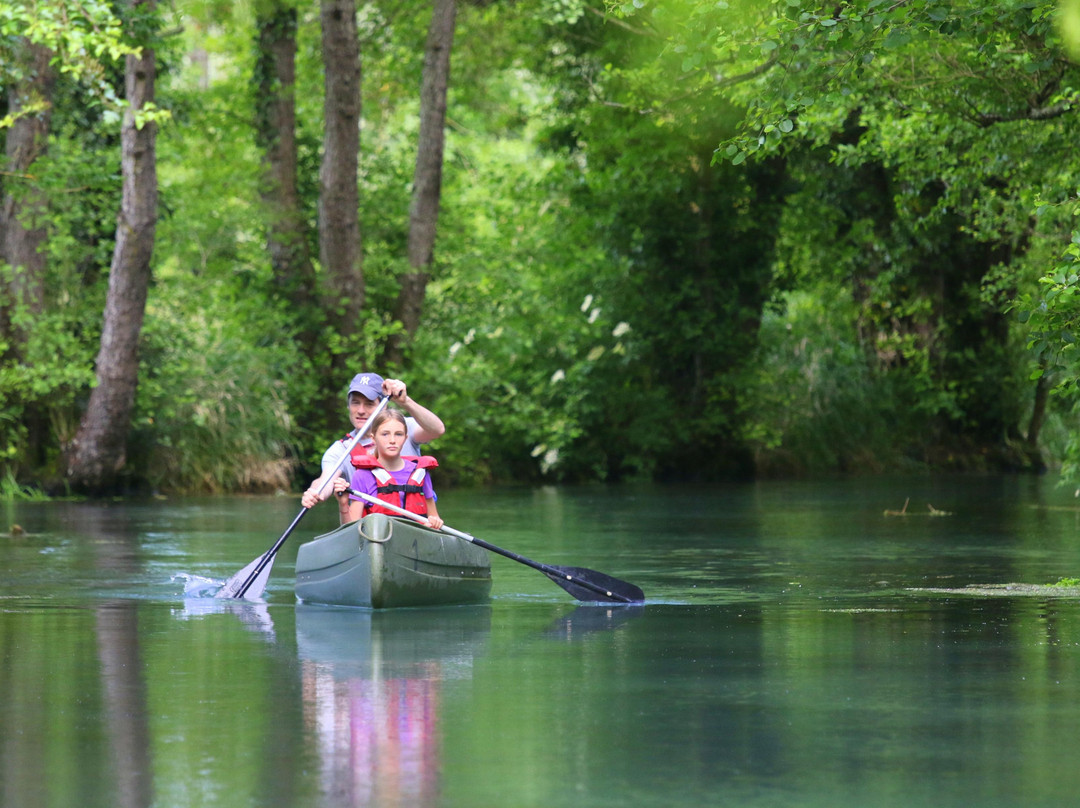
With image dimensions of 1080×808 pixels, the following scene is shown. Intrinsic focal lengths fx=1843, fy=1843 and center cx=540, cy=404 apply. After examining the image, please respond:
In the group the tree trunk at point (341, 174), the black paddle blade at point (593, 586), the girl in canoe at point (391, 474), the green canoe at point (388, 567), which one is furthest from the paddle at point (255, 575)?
the tree trunk at point (341, 174)

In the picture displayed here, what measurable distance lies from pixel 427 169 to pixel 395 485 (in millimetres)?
18721

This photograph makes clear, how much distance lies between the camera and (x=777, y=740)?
23.0 feet

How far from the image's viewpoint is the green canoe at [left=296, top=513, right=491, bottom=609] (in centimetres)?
1186

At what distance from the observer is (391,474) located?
12461 mm

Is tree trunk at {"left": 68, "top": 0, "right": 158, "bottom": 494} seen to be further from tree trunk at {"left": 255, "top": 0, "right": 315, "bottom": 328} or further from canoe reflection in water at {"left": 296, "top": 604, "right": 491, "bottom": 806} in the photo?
canoe reflection in water at {"left": 296, "top": 604, "right": 491, "bottom": 806}

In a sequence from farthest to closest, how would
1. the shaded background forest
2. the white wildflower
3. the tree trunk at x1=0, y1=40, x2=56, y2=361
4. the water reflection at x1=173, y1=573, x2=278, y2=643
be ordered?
the white wildflower → the shaded background forest → the tree trunk at x1=0, y1=40, x2=56, y2=361 → the water reflection at x1=173, y1=573, x2=278, y2=643

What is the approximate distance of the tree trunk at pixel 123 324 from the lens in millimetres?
25500

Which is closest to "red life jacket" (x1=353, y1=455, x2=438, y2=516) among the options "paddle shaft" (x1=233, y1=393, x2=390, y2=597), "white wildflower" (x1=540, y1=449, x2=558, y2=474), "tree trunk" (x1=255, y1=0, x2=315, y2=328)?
"paddle shaft" (x1=233, y1=393, x2=390, y2=597)

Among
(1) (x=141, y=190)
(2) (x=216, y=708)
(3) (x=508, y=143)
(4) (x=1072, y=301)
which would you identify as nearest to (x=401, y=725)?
(2) (x=216, y=708)

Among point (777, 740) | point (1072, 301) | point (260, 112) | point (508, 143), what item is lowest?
point (777, 740)

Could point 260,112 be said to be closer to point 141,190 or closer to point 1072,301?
point 141,190

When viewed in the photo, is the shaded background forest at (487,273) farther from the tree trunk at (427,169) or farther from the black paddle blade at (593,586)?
the black paddle blade at (593,586)

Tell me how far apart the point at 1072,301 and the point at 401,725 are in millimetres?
5573

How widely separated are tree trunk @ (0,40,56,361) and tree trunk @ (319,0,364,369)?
430cm
